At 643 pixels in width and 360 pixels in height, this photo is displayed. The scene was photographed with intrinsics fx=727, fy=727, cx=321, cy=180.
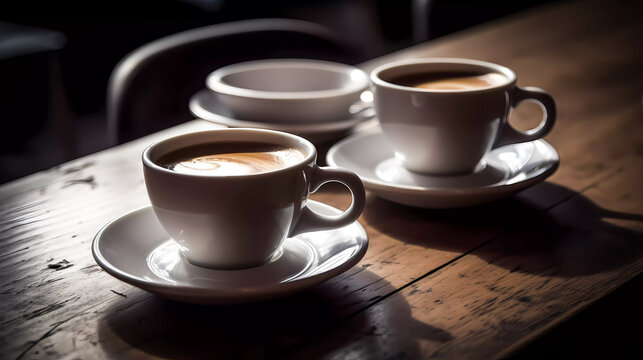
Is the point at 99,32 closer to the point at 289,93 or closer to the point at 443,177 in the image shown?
the point at 289,93

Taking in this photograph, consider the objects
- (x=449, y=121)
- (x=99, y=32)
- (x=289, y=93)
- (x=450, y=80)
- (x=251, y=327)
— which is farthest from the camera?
(x=99, y=32)

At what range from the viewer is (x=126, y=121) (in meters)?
1.34

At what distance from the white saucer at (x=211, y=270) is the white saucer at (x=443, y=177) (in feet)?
0.34

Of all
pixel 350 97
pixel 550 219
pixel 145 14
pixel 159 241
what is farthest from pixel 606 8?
pixel 145 14

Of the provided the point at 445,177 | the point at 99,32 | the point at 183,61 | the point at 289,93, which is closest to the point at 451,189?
the point at 445,177

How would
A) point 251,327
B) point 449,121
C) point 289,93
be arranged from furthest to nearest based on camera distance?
point 289,93 → point 449,121 → point 251,327

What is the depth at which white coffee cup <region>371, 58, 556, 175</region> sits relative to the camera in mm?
755

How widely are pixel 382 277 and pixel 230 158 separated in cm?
17

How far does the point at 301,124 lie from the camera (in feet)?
3.08

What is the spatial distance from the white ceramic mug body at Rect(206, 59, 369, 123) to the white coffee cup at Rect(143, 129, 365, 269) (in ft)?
0.99

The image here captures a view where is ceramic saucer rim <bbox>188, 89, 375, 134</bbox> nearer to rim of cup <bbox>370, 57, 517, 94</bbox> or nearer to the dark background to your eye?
rim of cup <bbox>370, 57, 517, 94</bbox>

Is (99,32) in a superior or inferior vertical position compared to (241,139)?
inferior

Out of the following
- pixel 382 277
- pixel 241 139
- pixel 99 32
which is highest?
pixel 241 139

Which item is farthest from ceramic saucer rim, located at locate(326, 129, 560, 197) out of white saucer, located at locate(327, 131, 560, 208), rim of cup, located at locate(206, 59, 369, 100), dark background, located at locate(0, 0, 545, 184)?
dark background, located at locate(0, 0, 545, 184)
